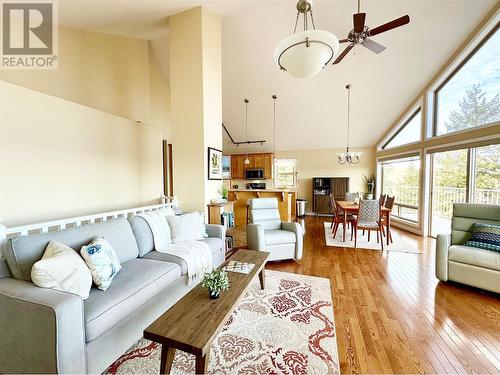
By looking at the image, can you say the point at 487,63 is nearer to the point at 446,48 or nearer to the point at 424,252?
the point at 446,48

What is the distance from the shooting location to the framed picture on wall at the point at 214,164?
3551mm

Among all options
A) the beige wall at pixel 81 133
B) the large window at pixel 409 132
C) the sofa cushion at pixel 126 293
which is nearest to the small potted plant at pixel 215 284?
the sofa cushion at pixel 126 293

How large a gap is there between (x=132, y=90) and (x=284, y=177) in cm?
549

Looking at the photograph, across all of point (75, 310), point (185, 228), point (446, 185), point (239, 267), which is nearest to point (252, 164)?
point (446, 185)

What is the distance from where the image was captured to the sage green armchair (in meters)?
2.39

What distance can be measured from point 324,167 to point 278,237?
16.8 feet

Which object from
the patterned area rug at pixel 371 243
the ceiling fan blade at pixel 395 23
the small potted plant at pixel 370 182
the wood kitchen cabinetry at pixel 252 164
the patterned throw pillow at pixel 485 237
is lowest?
the patterned area rug at pixel 371 243

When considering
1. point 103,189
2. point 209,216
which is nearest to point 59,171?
point 103,189

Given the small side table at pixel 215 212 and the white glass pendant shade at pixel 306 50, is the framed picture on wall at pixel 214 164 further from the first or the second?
the white glass pendant shade at pixel 306 50

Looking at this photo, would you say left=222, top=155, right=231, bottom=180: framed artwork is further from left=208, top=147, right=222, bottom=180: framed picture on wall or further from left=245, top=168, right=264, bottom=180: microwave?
left=208, top=147, right=222, bottom=180: framed picture on wall

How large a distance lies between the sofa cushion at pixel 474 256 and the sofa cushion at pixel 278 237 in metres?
1.92

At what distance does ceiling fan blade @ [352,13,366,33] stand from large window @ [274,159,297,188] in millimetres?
5682

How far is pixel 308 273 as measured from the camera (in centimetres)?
300

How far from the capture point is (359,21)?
2318mm
